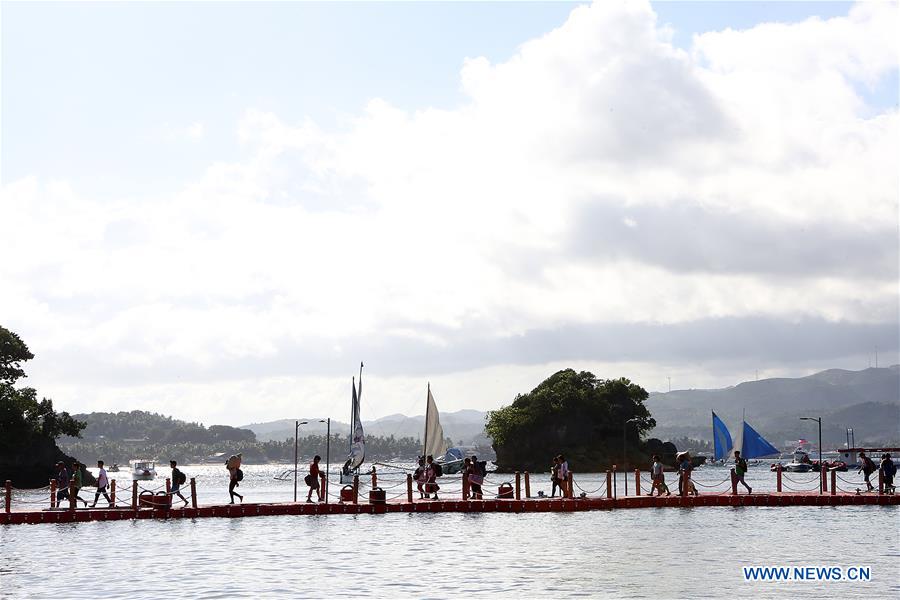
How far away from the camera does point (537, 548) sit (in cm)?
3994

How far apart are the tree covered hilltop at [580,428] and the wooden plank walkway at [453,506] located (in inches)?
4846

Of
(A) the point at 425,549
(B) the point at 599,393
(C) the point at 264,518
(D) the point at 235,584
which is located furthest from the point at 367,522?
(B) the point at 599,393

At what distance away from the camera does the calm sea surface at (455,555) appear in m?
30.3

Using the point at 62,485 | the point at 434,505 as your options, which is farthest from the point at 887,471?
the point at 62,485

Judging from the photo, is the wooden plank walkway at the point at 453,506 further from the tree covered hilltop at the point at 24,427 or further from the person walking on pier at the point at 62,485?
the tree covered hilltop at the point at 24,427

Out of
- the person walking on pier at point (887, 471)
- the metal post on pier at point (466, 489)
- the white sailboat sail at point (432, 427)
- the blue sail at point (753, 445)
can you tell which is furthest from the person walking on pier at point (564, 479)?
the blue sail at point (753, 445)

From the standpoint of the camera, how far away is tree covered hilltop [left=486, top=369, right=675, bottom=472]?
18000cm

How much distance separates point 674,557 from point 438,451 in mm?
80817

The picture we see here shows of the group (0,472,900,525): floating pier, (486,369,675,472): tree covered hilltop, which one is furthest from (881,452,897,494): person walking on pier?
(486,369,675,472): tree covered hilltop

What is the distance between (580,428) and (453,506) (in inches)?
5143

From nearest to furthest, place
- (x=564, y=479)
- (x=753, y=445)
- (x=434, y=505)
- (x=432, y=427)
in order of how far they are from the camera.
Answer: (x=434, y=505) < (x=564, y=479) < (x=432, y=427) < (x=753, y=445)

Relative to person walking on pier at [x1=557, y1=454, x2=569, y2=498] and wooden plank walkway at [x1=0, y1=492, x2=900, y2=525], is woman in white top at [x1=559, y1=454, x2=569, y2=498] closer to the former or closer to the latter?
person walking on pier at [x1=557, y1=454, x2=569, y2=498]

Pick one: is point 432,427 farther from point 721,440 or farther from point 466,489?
point 721,440

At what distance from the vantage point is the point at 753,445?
489 ft
